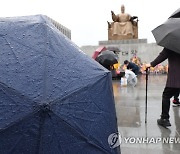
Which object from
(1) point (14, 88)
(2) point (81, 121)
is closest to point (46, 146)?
(2) point (81, 121)

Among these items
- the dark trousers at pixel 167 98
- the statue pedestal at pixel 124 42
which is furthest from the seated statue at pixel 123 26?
the dark trousers at pixel 167 98

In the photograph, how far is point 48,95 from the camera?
1.55 metres

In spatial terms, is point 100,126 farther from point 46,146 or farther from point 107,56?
point 107,56

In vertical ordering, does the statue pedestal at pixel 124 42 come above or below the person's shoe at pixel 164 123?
above

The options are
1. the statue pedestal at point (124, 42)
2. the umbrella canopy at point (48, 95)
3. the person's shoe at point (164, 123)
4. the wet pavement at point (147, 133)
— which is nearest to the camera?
the umbrella canopy at point (48, 95)

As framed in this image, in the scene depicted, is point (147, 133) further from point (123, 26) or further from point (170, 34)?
point (123, 26)

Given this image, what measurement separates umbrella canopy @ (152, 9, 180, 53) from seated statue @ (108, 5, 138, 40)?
77.1ft

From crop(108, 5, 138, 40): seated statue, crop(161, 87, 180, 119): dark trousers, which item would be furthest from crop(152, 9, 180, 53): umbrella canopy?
crop(108, 5, 138, 40): seated statue

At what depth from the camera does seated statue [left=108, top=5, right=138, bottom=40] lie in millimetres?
28203

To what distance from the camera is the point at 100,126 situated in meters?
1.77

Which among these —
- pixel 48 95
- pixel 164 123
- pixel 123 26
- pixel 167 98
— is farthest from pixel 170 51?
pixel 123 26

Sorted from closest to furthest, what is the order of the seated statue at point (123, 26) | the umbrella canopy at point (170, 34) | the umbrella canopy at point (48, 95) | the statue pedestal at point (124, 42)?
the umbrella canopy at point (48, 95) → the umbrella canopy at point (170, 34) → the statue pedestal at point (124, 42) → the seated statue at point (123, 26)

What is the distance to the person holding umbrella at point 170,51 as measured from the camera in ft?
14.6

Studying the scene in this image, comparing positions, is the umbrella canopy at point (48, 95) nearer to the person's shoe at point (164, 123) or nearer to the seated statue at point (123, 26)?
the person's shoe at point (164, 123)
